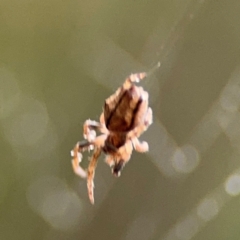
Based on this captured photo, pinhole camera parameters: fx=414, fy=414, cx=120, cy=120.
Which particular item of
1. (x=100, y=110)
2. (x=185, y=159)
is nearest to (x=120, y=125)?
(x=100, y=110)

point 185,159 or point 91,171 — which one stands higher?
point 185,159

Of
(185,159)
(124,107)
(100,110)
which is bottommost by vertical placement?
(124,107)

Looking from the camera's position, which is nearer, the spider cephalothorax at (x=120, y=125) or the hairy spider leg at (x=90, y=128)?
the spider cephalothorax at (x=120, y=125)

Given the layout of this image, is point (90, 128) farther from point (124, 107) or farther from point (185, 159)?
point (185, 159)

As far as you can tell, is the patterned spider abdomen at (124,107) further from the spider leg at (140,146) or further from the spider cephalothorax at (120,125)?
the spider leg at (140,146)

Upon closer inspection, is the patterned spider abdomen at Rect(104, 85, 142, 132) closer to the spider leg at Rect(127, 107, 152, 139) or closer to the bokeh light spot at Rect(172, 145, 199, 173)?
the spider leg at Rect(127, 107, 152, 139)

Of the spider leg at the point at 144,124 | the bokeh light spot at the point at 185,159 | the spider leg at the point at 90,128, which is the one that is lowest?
the spider leg at the point at 144,124

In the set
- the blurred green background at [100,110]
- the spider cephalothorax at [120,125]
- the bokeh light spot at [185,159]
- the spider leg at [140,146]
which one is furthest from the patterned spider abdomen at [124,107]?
the bokeh light spot at [185,159]
